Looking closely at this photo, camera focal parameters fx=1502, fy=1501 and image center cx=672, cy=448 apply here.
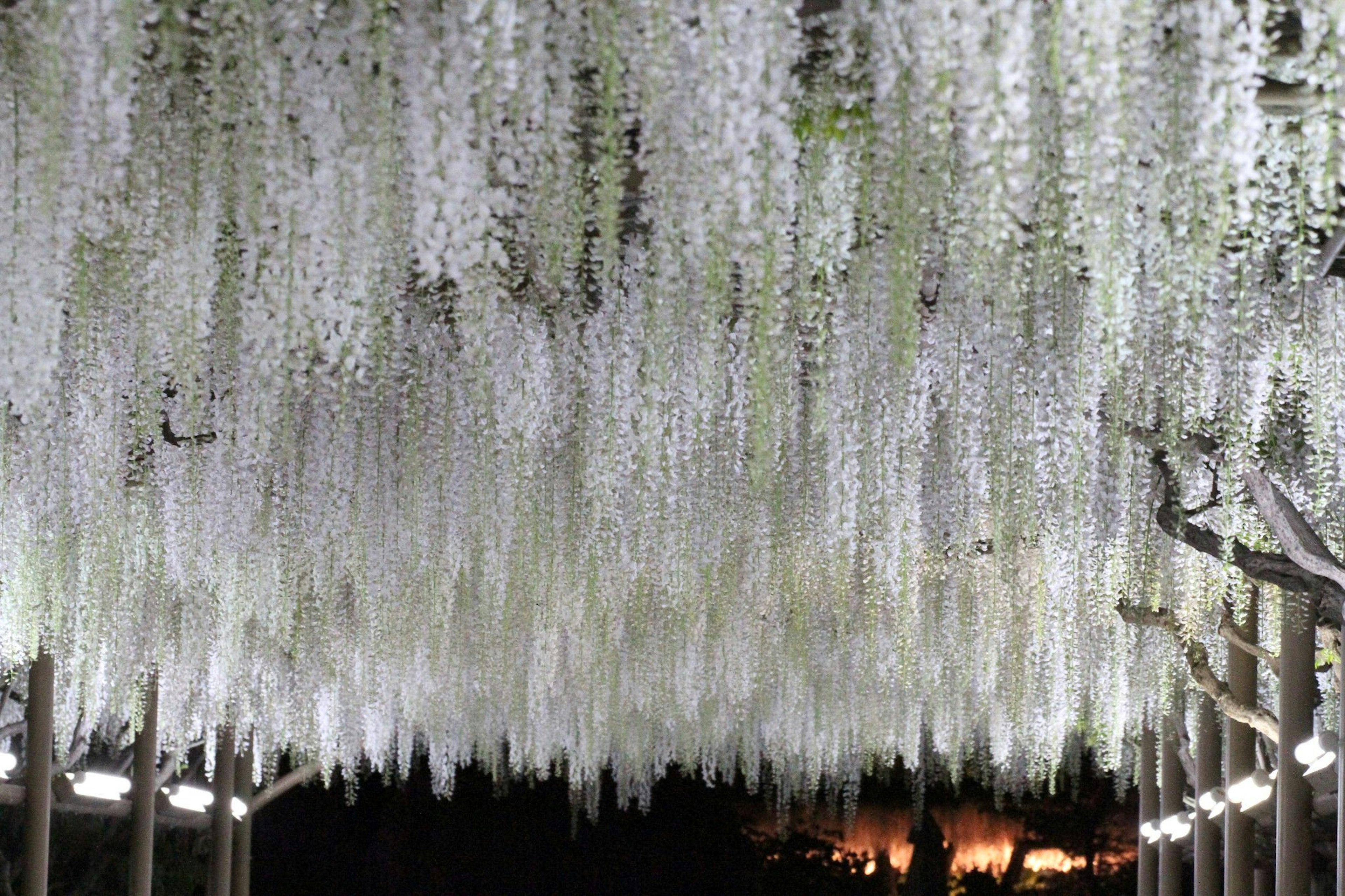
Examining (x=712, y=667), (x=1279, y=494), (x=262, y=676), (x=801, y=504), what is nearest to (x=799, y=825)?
(x=712, y=667)

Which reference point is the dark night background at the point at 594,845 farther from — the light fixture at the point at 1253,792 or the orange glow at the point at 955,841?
the light fixture at the point at 1253,792

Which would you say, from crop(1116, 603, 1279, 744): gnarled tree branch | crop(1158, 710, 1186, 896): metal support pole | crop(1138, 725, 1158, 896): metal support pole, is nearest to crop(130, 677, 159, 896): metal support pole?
crop(1116, 603, 1279, 744): gnarled tree branch

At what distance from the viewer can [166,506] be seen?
6879 millimetres

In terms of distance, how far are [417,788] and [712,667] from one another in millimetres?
5403

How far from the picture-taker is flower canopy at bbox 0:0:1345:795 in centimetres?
309

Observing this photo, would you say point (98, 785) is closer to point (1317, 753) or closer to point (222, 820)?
point (222, 820)

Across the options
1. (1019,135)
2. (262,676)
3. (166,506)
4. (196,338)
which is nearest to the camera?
(1019,135)

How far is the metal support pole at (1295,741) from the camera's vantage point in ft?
21.1

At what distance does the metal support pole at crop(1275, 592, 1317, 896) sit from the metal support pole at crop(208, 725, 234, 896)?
298 inches

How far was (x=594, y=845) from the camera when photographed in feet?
47.7

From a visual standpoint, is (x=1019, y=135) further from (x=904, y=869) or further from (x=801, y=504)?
(x=904, y=869)

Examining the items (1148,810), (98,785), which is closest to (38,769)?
(98,785)

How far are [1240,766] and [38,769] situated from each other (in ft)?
20.6

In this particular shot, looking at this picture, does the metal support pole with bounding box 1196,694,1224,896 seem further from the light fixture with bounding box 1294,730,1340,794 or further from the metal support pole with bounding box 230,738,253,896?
the metal support pole with bounding box 230,738,253,896
